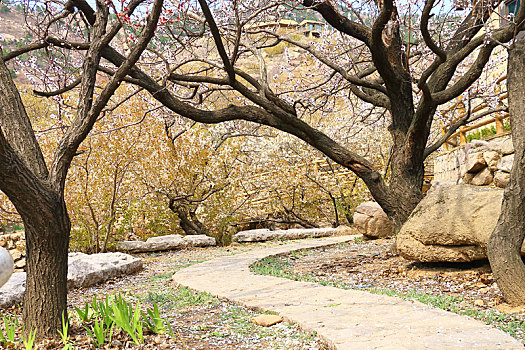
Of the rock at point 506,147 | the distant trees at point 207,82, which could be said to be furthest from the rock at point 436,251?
the rock at point 506,147

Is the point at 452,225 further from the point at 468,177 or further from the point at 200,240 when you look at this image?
the point at 200,240

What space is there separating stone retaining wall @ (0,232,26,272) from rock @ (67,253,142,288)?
63 centimetres

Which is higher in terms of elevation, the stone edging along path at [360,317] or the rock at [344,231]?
the rock at [344,231]

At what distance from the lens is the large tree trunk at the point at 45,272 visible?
2.91 metres

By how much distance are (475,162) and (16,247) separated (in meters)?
7.45

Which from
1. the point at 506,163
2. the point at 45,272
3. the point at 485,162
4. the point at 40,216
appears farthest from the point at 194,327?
the point at 485,162

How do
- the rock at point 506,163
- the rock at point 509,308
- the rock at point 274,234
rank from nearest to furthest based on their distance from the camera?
the rock at point 509,308 < the rock at point 506,163 < the rock at point 274,234

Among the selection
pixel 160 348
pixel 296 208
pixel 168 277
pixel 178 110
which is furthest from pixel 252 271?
pixel 296 208

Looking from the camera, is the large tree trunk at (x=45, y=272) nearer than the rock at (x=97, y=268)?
Yes

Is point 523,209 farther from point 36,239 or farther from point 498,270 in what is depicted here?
point 36,239

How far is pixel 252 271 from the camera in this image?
593 cm

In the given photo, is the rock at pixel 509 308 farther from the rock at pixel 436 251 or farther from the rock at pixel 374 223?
the rock at pixel 374 223

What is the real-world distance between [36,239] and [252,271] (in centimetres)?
341

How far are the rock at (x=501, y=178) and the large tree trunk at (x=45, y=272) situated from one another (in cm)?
597
